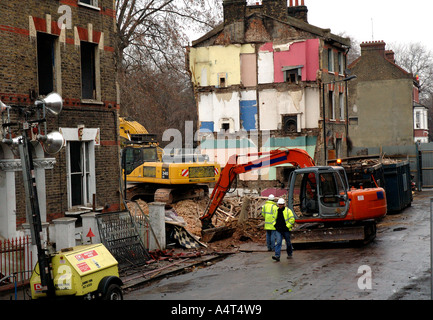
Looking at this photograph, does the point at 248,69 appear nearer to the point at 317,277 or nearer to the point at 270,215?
the point at 270,215

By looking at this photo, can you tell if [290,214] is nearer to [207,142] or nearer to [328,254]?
[328,254]

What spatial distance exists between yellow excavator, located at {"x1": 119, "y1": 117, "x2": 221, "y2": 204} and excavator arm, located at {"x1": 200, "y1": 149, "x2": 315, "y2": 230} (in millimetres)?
2719

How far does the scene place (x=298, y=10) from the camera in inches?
1582

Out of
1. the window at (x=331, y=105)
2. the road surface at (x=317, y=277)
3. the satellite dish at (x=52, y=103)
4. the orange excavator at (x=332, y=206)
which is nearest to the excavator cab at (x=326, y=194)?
the orange excavator at (x=332, y=206)

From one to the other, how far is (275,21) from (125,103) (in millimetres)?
11011

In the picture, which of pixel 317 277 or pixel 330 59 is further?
pixel 330 59

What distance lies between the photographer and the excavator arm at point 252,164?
20234 mm

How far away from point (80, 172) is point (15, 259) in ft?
15.4

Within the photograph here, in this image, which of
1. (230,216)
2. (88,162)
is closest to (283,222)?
(88,162)

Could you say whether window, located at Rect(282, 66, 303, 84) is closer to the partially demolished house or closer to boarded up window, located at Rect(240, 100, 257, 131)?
the partially demolished house

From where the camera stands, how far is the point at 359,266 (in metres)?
15.4
